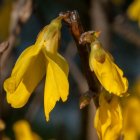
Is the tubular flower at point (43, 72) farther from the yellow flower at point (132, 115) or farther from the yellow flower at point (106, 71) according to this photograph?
the yellow flower at point (132, 115)

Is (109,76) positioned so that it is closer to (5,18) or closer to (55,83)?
(55,83)

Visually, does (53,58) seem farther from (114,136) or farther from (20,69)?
(114,136)

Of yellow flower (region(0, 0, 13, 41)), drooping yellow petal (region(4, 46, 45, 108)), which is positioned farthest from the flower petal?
yellow flower (region(0, 0, 13, 41))

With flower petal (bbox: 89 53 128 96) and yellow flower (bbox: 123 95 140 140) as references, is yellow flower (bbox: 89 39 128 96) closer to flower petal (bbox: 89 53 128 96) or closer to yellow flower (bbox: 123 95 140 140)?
flower petal (bbox: 89 53 128 96)

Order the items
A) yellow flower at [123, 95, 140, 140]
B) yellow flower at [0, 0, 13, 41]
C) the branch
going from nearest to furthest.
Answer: the branch, yellow flower at [123, 95, 140, 140], yellow flower at [0, 0, 13, 41]

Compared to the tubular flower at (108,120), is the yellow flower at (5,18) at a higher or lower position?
lower

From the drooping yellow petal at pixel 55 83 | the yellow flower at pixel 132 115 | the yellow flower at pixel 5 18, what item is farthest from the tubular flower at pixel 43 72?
the yellow flower at pixel 5 18

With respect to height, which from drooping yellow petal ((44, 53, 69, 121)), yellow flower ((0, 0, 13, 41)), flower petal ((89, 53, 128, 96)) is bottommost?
yellow flower ((0, 0, 13, 41))
